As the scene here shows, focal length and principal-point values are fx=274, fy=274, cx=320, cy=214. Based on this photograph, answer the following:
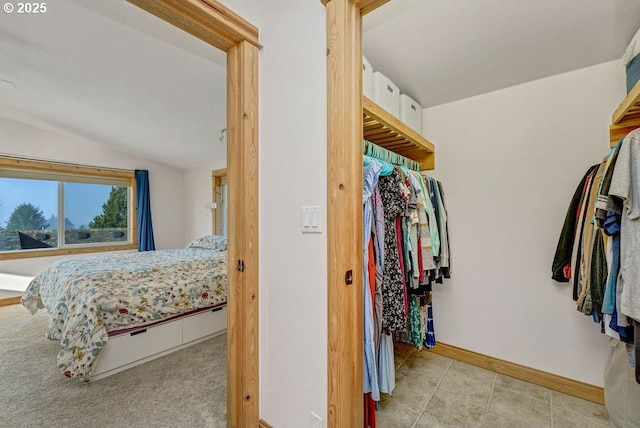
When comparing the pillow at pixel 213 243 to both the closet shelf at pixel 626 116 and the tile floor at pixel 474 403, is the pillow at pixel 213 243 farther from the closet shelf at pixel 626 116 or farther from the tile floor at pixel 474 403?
the closet shelf at pixel 626 116

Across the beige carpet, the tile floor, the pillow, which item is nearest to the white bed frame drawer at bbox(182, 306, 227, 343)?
the beige carpet

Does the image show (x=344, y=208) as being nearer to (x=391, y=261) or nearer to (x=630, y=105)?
(x=391, y=261)

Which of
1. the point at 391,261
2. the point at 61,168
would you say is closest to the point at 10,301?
the point at 61,168

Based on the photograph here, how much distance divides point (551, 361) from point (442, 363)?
0.71 metres

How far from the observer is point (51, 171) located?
4160mm

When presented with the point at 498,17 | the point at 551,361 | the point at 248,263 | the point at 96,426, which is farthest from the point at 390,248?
the point at 96,426

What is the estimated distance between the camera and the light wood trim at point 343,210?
1069 millimetres

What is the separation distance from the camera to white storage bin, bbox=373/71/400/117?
5.36 ft

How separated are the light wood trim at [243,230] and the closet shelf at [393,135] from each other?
1.98 ft

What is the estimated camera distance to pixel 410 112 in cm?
210

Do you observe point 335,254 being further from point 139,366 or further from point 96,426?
point 139,366

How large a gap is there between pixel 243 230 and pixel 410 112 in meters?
1.57

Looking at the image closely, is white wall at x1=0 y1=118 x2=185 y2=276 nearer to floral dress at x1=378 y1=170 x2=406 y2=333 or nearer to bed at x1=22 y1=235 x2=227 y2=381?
bed at x1=22 y1=235 x2=227 y2=381

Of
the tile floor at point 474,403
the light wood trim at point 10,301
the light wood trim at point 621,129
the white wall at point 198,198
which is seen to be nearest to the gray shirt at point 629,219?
the light wood trim at point 621,129
